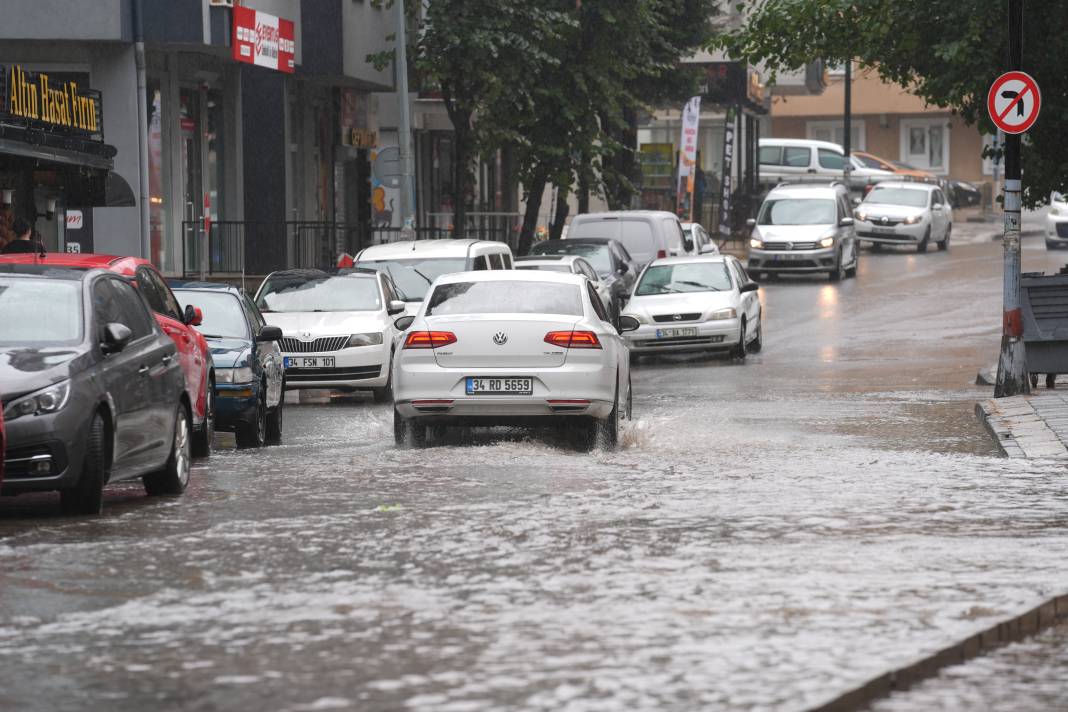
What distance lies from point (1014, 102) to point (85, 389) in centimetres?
1129

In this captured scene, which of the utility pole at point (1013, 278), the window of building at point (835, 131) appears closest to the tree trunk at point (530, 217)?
the utility pole at point (1013, 278)

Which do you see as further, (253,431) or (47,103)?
(47,103)

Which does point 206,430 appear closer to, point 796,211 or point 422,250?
point 422,250

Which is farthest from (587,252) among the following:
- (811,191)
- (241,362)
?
(241,362)

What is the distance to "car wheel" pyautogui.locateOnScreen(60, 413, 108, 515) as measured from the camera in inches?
450

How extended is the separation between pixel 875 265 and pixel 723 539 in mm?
40251

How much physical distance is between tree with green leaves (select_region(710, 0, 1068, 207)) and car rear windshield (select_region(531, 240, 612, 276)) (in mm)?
6808

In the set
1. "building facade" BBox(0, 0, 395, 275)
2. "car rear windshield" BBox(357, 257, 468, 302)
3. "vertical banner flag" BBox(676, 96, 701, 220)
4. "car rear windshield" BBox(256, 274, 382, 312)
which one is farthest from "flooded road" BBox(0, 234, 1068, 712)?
"vertical banner flag" BBox(676, 96, 701, 220)

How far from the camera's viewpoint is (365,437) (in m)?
18.4

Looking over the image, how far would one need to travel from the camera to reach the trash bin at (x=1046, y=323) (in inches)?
790

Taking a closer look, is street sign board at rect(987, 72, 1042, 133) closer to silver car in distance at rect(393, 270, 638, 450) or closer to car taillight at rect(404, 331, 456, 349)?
silver car in distance at rect(393, 270, 638, 450)

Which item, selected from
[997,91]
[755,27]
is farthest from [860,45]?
[997,91]

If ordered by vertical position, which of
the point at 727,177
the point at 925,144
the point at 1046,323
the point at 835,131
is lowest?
the point at 1046,323

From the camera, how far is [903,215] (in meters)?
53.6
